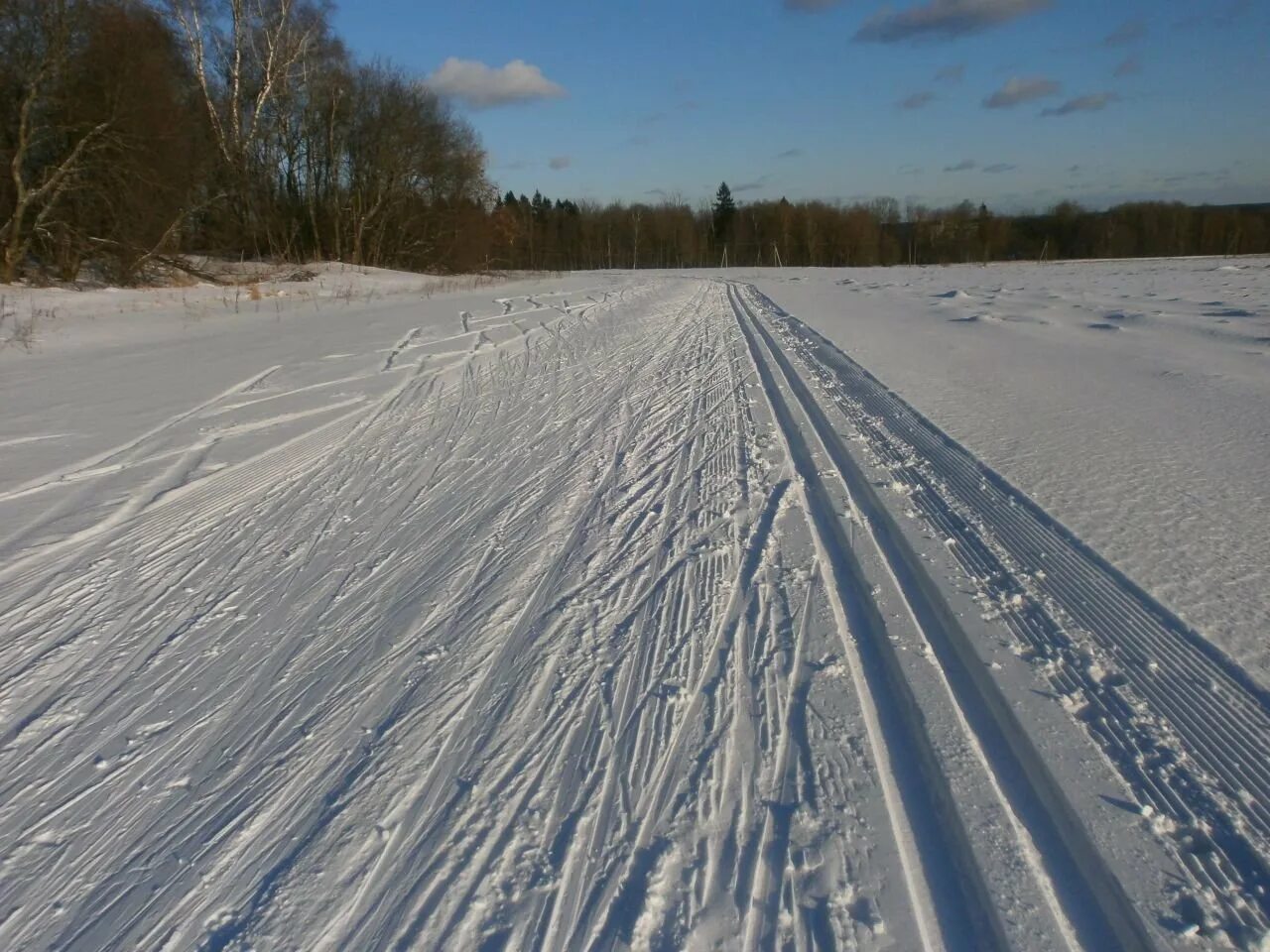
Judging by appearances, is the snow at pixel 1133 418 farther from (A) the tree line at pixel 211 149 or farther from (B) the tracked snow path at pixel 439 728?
(A) the tree line at pixel 211 149

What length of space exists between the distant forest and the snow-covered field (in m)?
14.7

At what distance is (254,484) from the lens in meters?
5.92

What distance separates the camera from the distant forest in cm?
1820

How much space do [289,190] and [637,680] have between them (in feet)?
136

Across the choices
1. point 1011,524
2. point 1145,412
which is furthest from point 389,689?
point 1145,412

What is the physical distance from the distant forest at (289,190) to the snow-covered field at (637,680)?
14742mm

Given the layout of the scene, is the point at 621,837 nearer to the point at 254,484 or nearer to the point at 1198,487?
the point at 254,484

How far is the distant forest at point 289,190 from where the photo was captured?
1820 cm

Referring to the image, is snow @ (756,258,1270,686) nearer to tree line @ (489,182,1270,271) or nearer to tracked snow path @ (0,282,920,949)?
tracked snow path @ (0,282,920,949)

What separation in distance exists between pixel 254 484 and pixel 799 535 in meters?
3.99

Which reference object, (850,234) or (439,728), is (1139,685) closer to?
(439,728)

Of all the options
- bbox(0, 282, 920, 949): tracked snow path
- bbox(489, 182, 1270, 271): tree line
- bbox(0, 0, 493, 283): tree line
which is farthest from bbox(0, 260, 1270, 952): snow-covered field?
bbox(489, 182, 1270, 271): tree line

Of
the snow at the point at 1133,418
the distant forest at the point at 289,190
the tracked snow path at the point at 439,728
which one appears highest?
the distant forest at the point at 289,190

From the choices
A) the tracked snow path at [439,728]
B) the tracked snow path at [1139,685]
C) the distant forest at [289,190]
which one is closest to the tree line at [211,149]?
the distant forest at [289,190]
